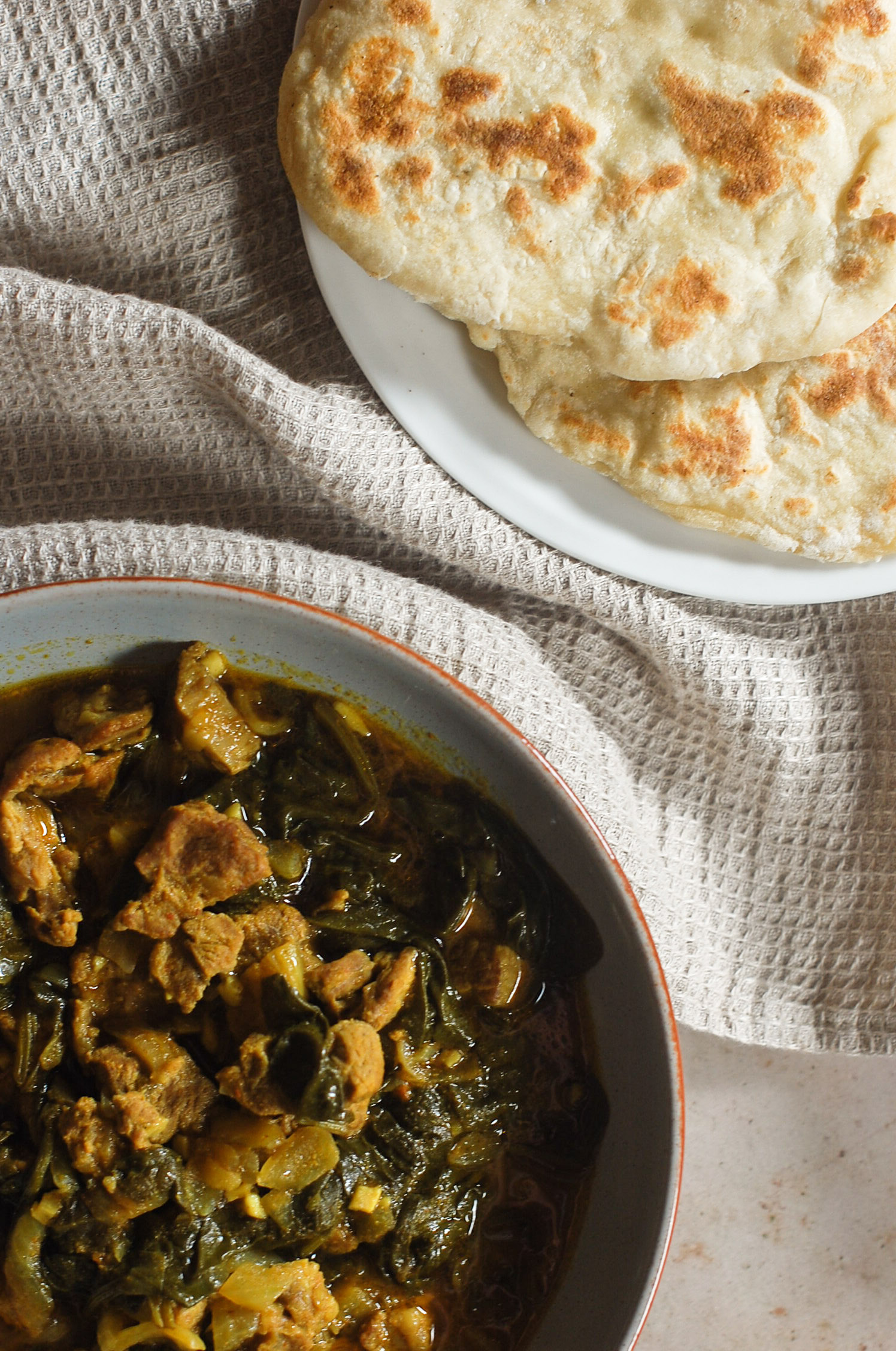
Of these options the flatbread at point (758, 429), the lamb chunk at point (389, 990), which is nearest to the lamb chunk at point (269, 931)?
the lamb chunk at point (389, 990)

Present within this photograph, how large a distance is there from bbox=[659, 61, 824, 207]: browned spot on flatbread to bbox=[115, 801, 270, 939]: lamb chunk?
68.3 inches

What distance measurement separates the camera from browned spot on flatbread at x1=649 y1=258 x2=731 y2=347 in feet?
7.72

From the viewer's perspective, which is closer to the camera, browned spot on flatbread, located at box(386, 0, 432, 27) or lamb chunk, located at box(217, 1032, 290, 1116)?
lamb chunk, located at box(217, 1032, 290, 1116)

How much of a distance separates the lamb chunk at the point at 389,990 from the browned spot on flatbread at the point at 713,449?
1.24 m

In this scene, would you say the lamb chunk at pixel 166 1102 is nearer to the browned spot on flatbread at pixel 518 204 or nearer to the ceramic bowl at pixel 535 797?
the ceramic bowl at pixel 535 797

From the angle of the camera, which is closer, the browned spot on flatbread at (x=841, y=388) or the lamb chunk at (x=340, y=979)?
the lamb chunk at (x=340, y=979)

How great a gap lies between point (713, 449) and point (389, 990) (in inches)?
55.3

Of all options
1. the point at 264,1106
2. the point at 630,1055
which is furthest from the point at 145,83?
the point at 630,1055

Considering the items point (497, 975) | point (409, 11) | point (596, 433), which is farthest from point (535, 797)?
point (409, 11)

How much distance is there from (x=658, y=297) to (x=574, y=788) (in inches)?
45.9

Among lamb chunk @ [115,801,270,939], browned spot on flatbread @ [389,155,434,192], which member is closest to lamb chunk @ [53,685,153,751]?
lamb chunk @ [115,801,270,939]

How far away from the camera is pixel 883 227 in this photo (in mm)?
2346

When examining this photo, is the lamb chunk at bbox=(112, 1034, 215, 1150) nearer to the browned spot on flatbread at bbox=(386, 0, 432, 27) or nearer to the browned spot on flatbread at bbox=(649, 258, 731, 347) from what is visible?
the browned spot on flatbread at bbox=(649, 258, 731, 347)

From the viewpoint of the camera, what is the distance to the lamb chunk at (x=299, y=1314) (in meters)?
2.21
